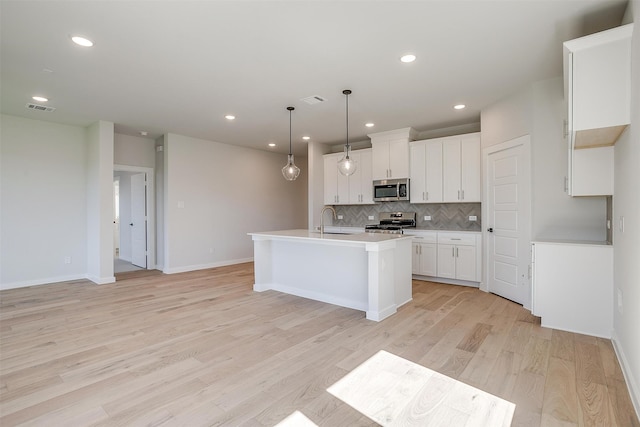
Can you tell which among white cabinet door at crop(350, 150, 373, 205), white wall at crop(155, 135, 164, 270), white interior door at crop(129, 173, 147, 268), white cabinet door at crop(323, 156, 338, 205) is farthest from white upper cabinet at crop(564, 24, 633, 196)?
white interior door at crop(129, 173, 147, 268)

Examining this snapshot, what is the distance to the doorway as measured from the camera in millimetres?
6664

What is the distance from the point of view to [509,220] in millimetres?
4250

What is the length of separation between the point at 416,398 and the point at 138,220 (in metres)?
6.86

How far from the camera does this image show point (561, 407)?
6.30ft

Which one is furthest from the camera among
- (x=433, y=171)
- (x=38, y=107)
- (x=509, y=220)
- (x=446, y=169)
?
(x=433, y=171)

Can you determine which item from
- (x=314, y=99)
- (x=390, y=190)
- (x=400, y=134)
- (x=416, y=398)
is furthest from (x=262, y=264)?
(x=400, y=134)

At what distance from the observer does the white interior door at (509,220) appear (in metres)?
3.94

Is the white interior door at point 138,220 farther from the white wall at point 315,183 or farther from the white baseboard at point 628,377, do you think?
the white baseboard at point 628,377

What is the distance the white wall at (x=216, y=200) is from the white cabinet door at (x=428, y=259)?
414 cm

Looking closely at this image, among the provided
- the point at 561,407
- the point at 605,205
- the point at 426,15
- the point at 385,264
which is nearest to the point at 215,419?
the point at 561,407

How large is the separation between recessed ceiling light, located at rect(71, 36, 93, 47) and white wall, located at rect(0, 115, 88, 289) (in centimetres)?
349

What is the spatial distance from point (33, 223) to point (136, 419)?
511cm

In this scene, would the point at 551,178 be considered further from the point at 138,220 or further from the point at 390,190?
the point at 138,220

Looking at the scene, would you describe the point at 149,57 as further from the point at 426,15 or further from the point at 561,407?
the point at 561,407
